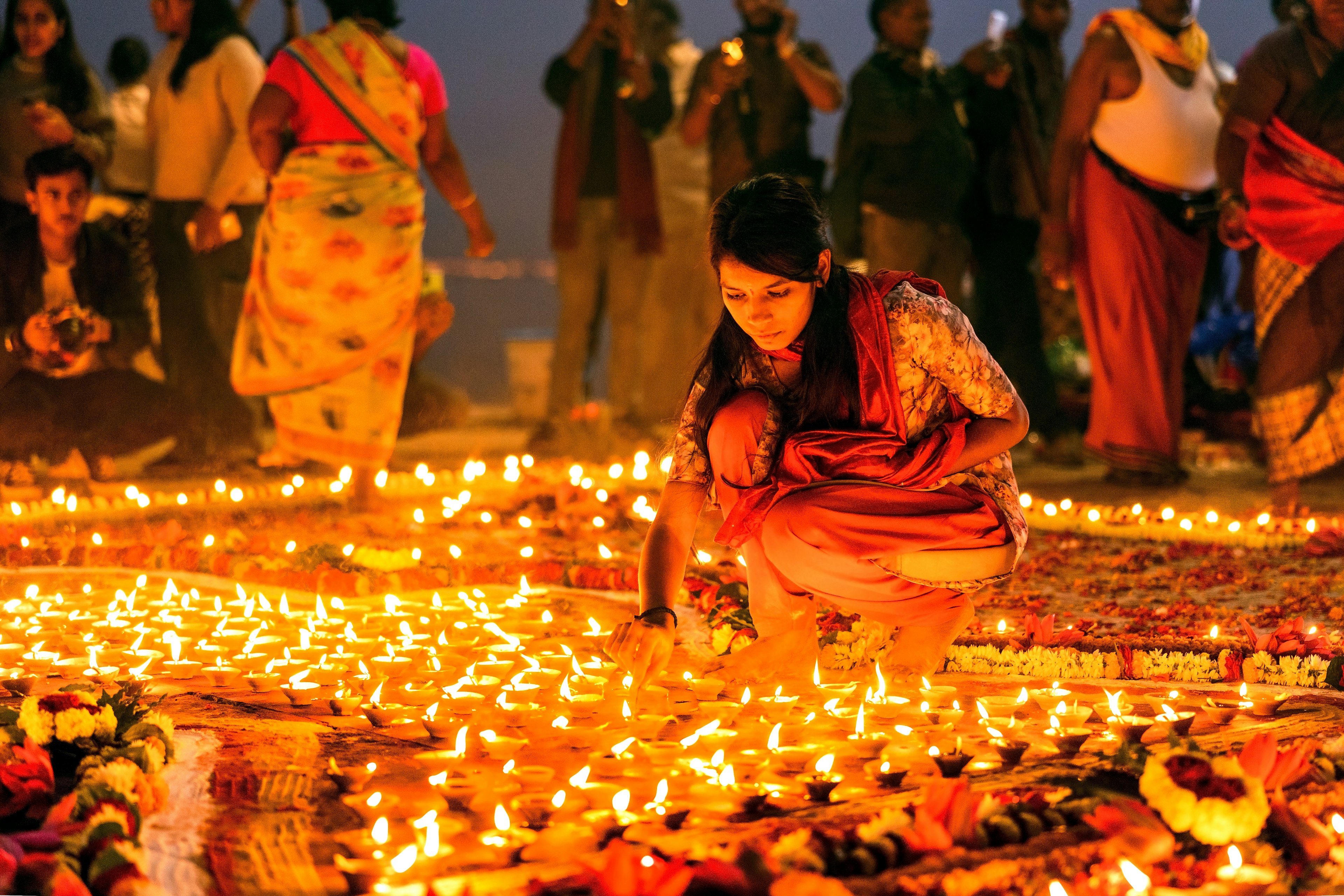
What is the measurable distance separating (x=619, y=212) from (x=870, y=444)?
16.3 feet

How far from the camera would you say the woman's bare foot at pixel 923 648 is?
3340 millimetres

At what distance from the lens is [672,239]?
961 cm

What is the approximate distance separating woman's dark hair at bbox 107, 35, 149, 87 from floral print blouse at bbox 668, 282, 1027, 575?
6.22 m

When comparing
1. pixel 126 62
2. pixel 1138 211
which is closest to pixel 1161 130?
pixel 1138 211

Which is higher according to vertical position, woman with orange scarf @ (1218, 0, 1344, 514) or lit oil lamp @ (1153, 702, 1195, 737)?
woman with orange scarf @ (1218, 0, 1344, 514)

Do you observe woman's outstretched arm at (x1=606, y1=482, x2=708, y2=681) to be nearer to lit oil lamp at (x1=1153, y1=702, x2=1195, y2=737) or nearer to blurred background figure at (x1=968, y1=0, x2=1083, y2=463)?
lit oil lamp at (x1=1153, y1=702, x2=1195, y2=737)

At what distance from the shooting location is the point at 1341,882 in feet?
7.19

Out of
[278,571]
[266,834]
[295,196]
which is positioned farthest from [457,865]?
[295,196]

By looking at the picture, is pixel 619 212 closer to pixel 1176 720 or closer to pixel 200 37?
pixel 200 37

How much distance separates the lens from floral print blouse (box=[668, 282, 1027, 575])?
329 cm

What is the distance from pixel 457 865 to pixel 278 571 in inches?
94.0

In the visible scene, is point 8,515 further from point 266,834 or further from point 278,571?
point 266,834

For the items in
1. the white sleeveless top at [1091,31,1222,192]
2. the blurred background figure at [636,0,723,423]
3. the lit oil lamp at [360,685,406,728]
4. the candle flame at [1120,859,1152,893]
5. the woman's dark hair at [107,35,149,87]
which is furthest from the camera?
the blurred background figure at [636,0,723,423]

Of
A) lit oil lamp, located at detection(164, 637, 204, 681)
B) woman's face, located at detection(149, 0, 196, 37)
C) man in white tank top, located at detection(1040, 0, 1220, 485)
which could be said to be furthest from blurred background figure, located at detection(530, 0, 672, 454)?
lit oil lamp, located at detection(164, 637, 204, 681)
